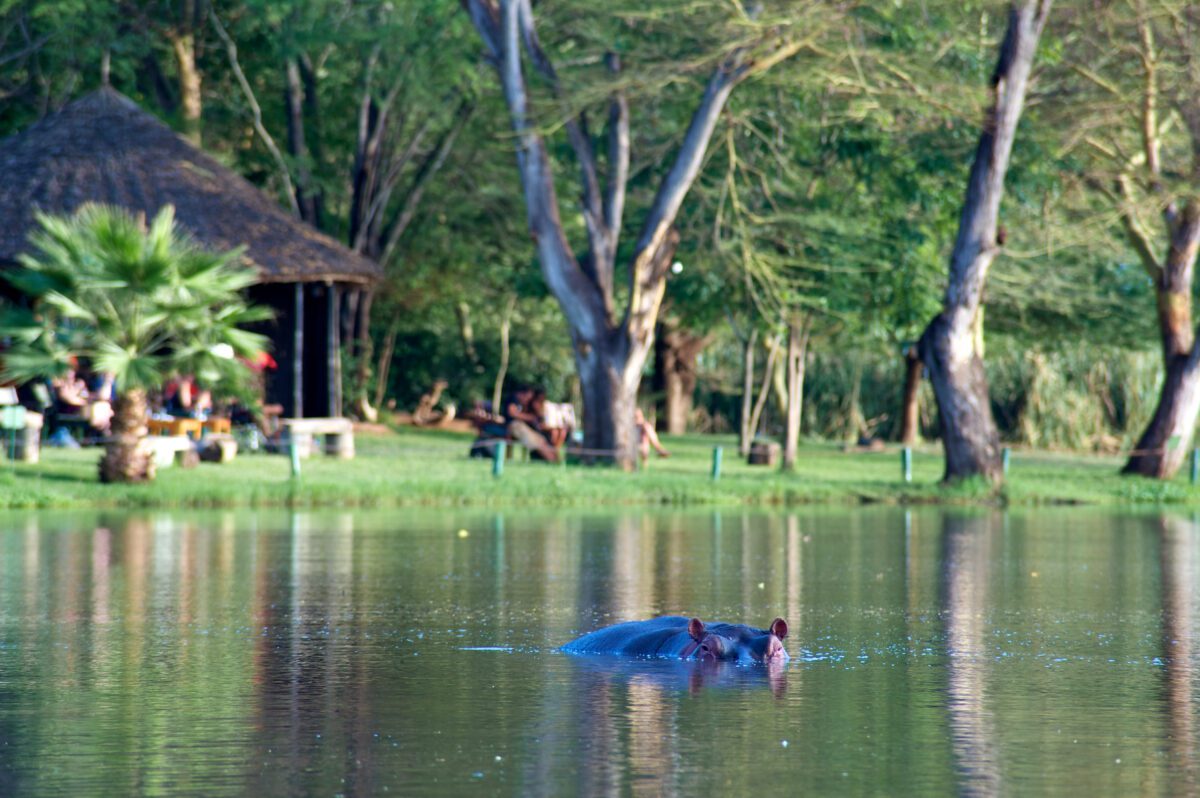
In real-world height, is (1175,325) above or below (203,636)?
above

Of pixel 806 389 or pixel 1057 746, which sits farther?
pixel 806 389

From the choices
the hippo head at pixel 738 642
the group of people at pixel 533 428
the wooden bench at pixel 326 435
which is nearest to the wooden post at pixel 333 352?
the wooden bench at pixel 326 435

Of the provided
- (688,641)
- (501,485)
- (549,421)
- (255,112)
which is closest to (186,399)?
(501,485)

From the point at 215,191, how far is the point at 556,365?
54.2 feet

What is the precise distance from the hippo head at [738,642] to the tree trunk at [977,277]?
20079 mm

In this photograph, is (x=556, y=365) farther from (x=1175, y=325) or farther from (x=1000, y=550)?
(x=1000, y=550)

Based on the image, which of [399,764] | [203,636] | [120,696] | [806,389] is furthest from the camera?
[806,389]

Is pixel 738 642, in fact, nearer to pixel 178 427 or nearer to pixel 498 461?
pixel 498 461

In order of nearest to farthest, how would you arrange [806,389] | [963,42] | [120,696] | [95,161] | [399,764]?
[399,764] → [120,696] → [963,42] → [95,161] → [806,389]

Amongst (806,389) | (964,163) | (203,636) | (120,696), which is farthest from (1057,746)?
(806,389)

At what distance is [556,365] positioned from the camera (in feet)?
173

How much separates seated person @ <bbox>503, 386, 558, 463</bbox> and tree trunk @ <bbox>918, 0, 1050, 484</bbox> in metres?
6.55

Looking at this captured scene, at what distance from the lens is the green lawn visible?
1088 inches

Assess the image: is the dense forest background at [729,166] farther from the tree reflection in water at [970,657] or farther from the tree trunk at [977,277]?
the tree reflection in water at [970,657]
